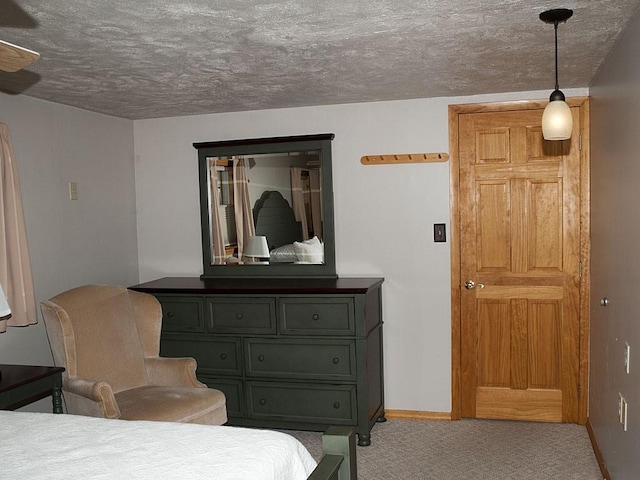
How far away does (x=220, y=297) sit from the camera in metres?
4.26

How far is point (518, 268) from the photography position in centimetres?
437

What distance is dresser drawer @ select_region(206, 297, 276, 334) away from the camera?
418 centimetres

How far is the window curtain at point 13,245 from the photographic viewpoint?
3.58 metres

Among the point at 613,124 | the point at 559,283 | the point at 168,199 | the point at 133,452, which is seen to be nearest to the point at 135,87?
the point at 168,199

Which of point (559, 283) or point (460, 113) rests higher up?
point (460, 113)

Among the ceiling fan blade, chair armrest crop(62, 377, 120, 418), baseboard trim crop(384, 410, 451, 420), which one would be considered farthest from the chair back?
the ceiling fan blade

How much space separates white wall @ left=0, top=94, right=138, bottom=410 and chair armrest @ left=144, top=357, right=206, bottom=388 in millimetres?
694

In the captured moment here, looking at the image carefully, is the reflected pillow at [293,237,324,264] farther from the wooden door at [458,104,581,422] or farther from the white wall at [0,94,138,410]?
the white wall at [0,94,138,410]

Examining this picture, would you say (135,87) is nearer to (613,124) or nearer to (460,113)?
(460,113)

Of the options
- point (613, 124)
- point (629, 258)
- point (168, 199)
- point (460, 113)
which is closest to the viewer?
point (629, 258)

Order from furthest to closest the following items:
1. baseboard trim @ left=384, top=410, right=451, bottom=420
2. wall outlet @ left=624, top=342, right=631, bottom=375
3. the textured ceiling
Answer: baseboard trim @ left=384, top=410, right=451, bottom=420 → wall outlet @ left=624, top=342, right=631, bottom=375 → the textured ceiling

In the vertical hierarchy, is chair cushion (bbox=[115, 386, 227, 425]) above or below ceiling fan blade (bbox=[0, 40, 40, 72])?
below

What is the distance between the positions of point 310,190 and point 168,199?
1.15 m

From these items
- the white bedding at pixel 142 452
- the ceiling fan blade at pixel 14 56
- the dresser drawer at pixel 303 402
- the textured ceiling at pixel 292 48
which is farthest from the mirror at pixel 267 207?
the ceiling fan blade at pixel 14 56
